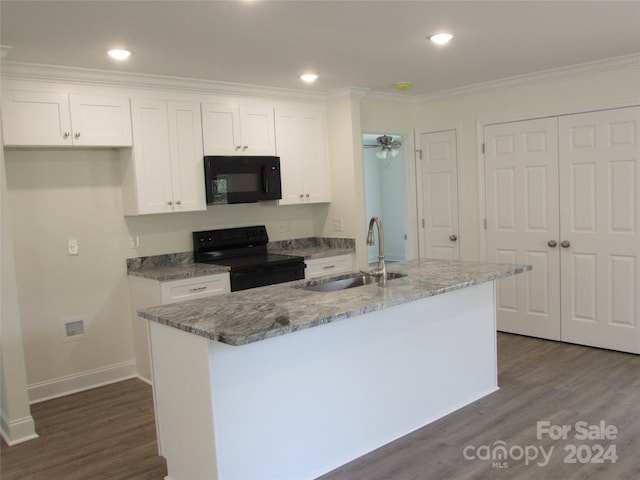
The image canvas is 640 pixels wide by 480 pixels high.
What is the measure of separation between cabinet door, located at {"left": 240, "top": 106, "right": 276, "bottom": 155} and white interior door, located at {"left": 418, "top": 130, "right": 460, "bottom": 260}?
1707mm

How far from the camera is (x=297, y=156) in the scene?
5055 mm

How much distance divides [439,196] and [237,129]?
7.29ft

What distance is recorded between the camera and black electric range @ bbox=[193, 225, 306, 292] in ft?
14.3

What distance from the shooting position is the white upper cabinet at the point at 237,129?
4492mm

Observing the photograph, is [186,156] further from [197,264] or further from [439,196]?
[439,196]

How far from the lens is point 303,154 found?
510cm

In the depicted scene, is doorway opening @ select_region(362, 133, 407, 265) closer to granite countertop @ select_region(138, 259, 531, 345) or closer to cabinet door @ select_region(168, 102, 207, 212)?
cabinet door @ select_region(168, 102, 207, 212)

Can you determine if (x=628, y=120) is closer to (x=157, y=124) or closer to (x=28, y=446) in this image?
(x=157, y=124)

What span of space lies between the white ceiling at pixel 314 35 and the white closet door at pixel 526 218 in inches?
28.1

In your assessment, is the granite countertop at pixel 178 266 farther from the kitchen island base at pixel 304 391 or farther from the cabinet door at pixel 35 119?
the kitchen island base at pixel 304 391

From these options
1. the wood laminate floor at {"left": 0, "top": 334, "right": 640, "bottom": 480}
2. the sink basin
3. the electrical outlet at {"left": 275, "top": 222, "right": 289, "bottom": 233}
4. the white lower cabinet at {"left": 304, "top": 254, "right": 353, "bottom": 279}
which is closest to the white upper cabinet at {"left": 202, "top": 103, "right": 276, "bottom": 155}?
the electrical outlet at {"left": 275, "top": 222, "right": 289, "bottom": 233}

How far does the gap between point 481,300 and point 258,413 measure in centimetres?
182

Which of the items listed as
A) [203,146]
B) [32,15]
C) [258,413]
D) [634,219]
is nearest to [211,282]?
[203,146]

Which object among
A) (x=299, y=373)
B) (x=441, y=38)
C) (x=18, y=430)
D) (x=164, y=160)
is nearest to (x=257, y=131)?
(x=164, y=160)
